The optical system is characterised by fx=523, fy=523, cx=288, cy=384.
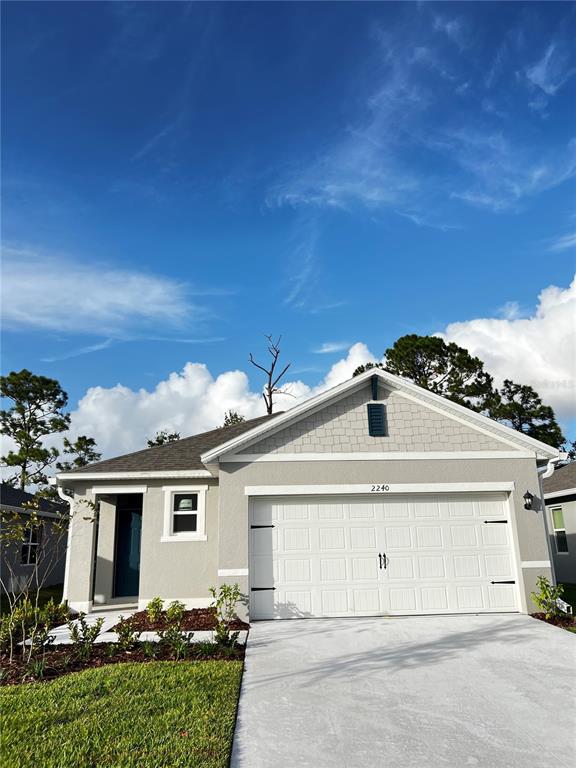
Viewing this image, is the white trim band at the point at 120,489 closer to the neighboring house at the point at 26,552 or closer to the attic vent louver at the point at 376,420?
the neighboring house at the point at 26,552

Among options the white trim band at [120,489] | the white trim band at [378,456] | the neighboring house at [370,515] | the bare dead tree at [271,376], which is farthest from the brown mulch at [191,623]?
the bare dead tree at [271,376]

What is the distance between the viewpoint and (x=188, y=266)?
14.3 metres

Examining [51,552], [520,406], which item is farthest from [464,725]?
Answer: [520,406]

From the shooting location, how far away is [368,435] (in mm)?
11102

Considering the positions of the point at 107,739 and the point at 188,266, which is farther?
the point at 188,266

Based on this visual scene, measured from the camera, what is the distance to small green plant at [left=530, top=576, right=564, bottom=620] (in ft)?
33.1

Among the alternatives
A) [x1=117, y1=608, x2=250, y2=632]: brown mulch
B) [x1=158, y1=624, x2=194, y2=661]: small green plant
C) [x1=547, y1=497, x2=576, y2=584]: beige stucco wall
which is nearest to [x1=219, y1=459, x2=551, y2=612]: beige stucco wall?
[x1=117, y1=608, x2=250, y2=632]: brown mulch

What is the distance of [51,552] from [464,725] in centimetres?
1754

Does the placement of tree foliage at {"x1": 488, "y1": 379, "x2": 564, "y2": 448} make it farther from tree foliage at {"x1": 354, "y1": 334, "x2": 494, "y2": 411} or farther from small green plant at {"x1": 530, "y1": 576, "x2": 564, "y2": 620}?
small green plant at {"x1": 530, "y1": 576, "x2": 564, "y2": 620}

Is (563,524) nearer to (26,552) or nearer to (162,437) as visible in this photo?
(26,552)

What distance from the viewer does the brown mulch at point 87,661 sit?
6.66 metres

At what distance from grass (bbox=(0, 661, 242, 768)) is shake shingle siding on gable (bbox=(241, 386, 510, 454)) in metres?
4.95

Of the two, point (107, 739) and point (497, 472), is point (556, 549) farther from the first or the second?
point (107, 739)

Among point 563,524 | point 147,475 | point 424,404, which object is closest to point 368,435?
point 424,404
